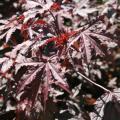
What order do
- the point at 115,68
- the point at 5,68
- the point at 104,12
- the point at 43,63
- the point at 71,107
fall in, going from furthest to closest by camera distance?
the point at 115,68 → the point at 104,12 → the point at 71,107 → the point at 5,68 → the point at 43,63

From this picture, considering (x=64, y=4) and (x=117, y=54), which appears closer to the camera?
(x=64, y=4)

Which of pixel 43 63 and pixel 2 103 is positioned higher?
pixel 43 63

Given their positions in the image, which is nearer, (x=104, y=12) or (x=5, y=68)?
(x=5, y=68)

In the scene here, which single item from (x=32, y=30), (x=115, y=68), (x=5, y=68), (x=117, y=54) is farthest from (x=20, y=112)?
(x=117, y=54)

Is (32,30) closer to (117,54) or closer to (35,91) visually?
(35,91)

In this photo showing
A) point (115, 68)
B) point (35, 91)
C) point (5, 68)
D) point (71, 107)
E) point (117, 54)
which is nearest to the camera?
point (35, 91)

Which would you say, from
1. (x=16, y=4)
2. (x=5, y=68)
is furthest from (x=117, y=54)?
(x=5, y=68)

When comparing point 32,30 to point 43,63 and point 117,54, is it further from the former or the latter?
point 117,54

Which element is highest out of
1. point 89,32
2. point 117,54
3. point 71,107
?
point 89,32

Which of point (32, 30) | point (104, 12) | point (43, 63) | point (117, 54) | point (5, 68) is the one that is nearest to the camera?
point (43, 63)
